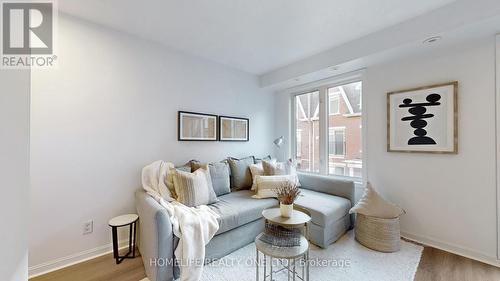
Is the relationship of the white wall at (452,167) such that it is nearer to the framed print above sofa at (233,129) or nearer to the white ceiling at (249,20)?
the white ceiling at (249,20)

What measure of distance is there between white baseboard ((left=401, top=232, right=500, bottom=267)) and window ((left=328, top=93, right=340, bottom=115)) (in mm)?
1933

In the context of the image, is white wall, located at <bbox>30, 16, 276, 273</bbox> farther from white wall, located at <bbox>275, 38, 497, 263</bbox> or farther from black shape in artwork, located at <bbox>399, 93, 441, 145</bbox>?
black shape in artwork, located at <bbox>399, 93, 441, 145</bbox>

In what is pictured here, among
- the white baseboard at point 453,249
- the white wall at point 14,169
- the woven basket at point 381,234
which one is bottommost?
the white baseboard at point 453,249

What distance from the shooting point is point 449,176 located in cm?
231

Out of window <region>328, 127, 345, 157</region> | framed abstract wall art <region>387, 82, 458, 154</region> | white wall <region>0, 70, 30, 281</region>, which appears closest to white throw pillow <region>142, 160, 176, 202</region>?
white wall <region>0, 70, 30, 281</region>

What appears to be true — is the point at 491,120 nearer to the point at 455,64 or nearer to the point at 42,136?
the point at 455,64

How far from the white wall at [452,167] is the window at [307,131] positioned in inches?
39.4

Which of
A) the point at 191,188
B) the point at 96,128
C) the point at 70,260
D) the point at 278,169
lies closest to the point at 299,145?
the point at 278,169

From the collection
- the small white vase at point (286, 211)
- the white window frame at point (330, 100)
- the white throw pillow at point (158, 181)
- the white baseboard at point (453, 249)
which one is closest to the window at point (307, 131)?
the white window frame at point (330, 100)

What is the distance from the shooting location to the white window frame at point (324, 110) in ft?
9.87

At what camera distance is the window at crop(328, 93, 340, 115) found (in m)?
3.41

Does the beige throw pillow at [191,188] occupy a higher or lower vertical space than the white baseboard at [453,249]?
higher

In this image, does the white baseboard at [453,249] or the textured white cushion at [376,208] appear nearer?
the white baseboard at [453,249]

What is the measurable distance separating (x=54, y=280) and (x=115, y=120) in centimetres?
155
